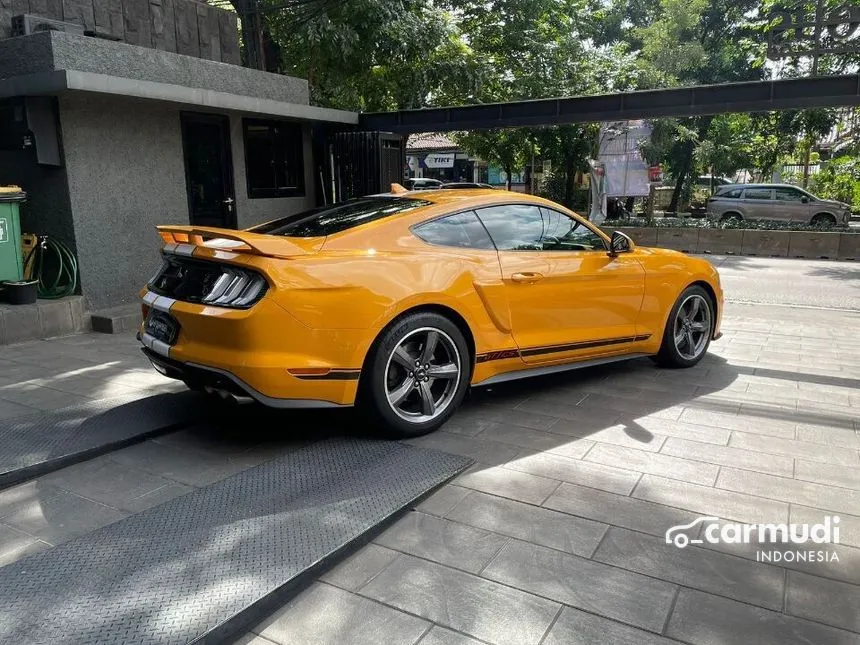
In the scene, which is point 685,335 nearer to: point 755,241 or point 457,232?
point 457,232

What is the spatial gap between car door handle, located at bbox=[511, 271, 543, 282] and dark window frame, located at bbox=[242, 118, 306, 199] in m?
6.12

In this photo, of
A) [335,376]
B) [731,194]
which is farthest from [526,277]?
[731,194]

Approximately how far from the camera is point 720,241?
17453mm

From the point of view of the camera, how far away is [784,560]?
2787 mm

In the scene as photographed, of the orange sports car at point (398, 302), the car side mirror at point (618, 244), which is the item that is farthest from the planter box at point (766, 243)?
the car side mirror at point (618, 244)

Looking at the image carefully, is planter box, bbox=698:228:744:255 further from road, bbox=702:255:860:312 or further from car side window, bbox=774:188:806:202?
car side window, bbox=774:188:806:202

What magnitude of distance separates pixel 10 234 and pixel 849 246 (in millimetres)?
16736

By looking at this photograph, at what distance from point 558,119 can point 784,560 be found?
8.94 meters

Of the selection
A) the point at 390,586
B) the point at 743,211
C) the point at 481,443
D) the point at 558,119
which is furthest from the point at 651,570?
the point at 743,211

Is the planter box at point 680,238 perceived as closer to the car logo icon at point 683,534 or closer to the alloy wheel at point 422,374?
the alloy wheel at point 422,374

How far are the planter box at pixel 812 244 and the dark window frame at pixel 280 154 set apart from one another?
1232cm

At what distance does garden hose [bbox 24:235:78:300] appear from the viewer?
7.33 metres

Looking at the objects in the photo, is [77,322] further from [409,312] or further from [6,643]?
[6,643]

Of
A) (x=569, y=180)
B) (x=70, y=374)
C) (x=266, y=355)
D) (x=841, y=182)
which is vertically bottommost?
(x=70, y=374)
